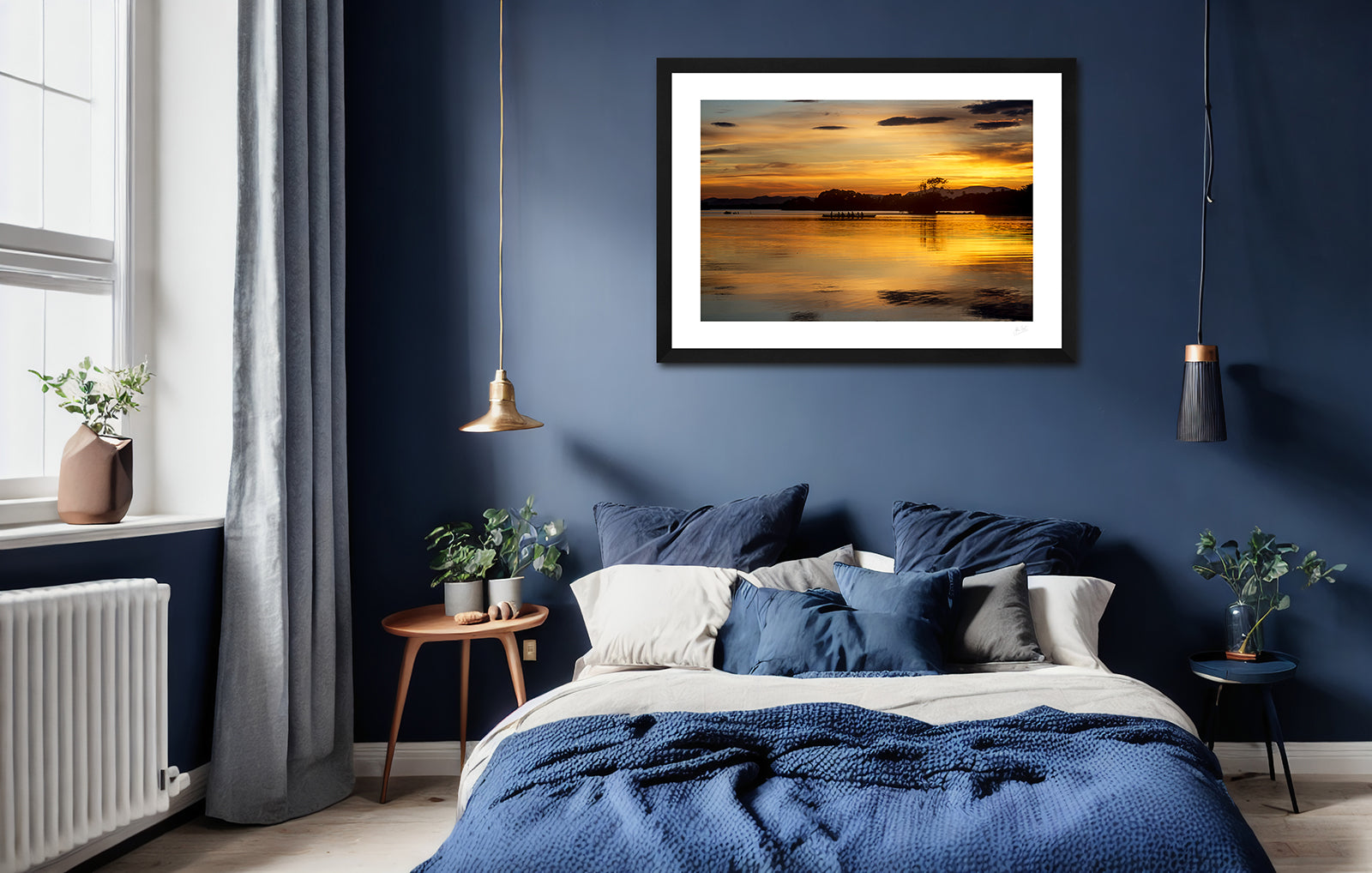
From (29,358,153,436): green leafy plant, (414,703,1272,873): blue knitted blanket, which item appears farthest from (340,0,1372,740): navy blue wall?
(414,703,1272,873): blue knitted blanket

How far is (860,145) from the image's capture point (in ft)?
10.2

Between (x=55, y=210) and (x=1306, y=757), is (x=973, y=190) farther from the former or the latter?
(x=55, y=210)

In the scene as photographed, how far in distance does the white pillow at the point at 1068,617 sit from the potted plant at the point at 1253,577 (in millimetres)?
527

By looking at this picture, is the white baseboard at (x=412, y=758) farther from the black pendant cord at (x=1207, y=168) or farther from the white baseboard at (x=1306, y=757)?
the black pendant cord at (x=1207, y=168)

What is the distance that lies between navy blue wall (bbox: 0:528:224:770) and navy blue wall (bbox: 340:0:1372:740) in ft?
1.82

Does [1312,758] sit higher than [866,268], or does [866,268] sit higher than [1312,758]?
[866,268]

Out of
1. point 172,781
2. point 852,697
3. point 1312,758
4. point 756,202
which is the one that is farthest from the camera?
point 756,202

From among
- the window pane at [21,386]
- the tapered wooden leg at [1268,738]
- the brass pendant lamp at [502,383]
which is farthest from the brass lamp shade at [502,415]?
the tapered wooden leg at [1268,738]

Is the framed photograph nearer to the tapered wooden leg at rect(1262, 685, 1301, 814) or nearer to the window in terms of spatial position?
the tapered wooden leg at rect(1262, 685, 1301, 814)

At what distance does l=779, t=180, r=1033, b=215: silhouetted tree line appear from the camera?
3.10 meters

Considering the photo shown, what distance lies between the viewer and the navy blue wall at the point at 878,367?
3.05 meters

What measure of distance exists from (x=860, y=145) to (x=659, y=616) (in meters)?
1.81

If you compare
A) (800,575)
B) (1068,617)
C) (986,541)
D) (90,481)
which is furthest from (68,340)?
(1068,617)

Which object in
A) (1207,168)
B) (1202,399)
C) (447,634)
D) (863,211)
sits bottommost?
(447,634)
